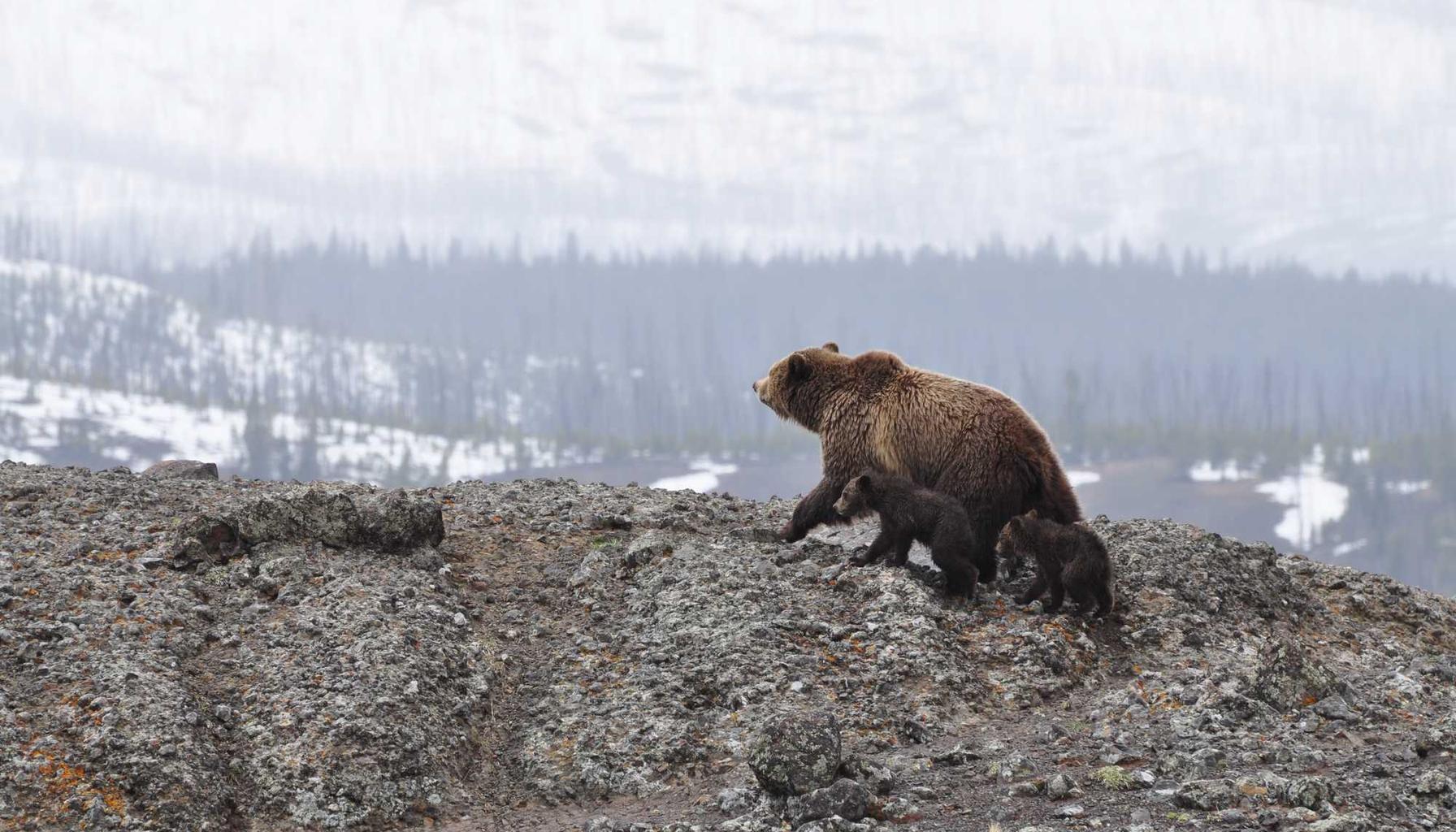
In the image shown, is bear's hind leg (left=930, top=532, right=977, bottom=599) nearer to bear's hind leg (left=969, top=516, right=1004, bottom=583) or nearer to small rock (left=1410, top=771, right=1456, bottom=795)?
bear's hind leg (left=969, top=516, right=1004, bottom=583)

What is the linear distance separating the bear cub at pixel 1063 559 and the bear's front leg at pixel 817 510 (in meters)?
2.05

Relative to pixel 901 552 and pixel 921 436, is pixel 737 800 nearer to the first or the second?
pixel 901 552

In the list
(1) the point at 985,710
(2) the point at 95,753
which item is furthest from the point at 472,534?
(1) the point at 985,710

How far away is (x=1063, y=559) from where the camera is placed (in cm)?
1155

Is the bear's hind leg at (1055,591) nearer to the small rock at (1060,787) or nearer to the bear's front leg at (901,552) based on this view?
the bear's front leg at (901,552)

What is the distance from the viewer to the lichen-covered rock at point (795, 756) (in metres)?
8.18

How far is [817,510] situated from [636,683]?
12.7 feet

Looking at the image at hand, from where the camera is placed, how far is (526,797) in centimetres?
901

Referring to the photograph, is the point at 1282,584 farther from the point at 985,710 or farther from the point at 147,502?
the point at 147,502

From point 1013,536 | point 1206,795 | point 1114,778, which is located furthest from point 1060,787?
point 1013,536

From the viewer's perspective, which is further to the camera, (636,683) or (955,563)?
(955,563)

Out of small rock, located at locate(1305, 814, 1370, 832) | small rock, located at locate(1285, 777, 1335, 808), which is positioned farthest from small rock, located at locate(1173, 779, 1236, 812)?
small rock, located at locate(1305, 814, 1370, 832)

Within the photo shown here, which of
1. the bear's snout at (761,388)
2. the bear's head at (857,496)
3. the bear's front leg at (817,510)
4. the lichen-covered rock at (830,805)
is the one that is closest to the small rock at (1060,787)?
the lichen-covered rock at (830,805)

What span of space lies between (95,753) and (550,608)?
161 inches
